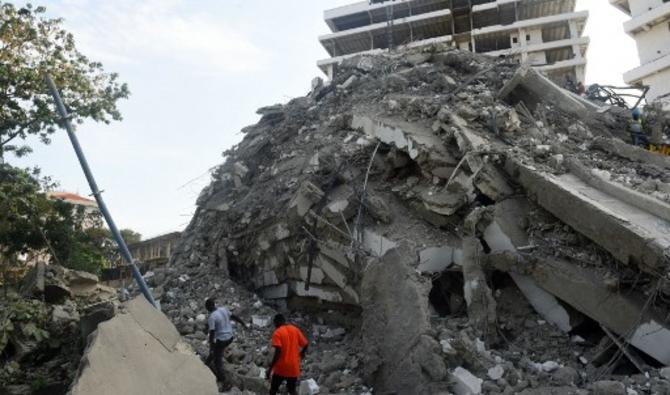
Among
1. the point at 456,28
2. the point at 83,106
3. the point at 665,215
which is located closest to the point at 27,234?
the point at 83,106

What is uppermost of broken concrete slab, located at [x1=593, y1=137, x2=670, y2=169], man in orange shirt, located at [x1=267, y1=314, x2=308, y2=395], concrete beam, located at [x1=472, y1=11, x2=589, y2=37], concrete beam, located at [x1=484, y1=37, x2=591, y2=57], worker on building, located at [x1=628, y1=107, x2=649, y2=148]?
concrete beam, located at [x1=472, y1=11, x2=589, y2=37]

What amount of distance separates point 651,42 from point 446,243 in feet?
82.1

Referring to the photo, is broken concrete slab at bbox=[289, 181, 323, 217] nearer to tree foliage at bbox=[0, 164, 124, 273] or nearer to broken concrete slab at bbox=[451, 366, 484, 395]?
broken concrete slab at bbox=[451, 366, 484, 395]

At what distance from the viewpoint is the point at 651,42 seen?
982 inches

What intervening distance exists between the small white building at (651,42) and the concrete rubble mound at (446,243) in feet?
62.8

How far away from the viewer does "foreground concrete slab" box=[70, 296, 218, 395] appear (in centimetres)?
373

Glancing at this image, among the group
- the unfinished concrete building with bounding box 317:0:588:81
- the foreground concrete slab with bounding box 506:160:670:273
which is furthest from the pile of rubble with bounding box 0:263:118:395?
the unfinished concrete building with bounding box 317:0:588:81

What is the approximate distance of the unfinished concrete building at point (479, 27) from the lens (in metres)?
32.5

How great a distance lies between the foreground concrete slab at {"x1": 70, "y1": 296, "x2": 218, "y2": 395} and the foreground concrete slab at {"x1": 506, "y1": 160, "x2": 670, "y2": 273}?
3777 mm

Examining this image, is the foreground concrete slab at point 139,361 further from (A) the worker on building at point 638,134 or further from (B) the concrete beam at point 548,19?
(B) the concrete beam at point 548,19

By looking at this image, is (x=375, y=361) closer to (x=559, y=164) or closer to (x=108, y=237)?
(x=559, y=164)

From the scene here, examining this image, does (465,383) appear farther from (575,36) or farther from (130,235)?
(575,36)

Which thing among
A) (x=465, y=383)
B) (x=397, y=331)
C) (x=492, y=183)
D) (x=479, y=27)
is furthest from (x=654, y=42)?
(x=465, y=383)

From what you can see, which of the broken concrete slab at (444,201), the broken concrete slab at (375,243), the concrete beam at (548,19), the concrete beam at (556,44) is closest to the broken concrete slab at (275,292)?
the broken concrete slab at (375,243)
